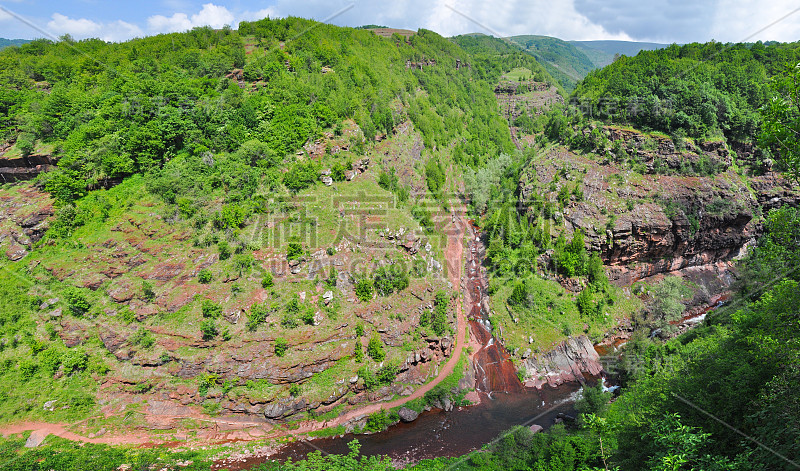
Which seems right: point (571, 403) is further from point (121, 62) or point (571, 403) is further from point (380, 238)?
point (121, 62)

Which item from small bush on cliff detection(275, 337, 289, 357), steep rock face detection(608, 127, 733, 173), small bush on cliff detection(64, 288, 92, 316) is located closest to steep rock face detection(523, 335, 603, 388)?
small bush on cliff detection(275, 337, 289, 357)

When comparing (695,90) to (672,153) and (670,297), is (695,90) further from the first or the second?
(670,297)

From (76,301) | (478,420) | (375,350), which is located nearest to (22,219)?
(76,301)

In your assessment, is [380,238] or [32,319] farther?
[380,238]

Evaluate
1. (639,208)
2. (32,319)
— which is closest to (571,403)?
(639,208)

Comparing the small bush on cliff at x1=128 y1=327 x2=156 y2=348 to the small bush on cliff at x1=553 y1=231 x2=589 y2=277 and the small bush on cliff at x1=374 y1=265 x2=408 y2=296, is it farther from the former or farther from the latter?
the small bush on cliff at x1=553 y1=231 x2=589 y2=277

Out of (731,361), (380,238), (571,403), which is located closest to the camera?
(731,361)

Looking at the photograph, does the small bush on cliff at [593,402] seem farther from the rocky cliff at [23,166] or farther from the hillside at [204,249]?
the rocky cliff at [23,166]
